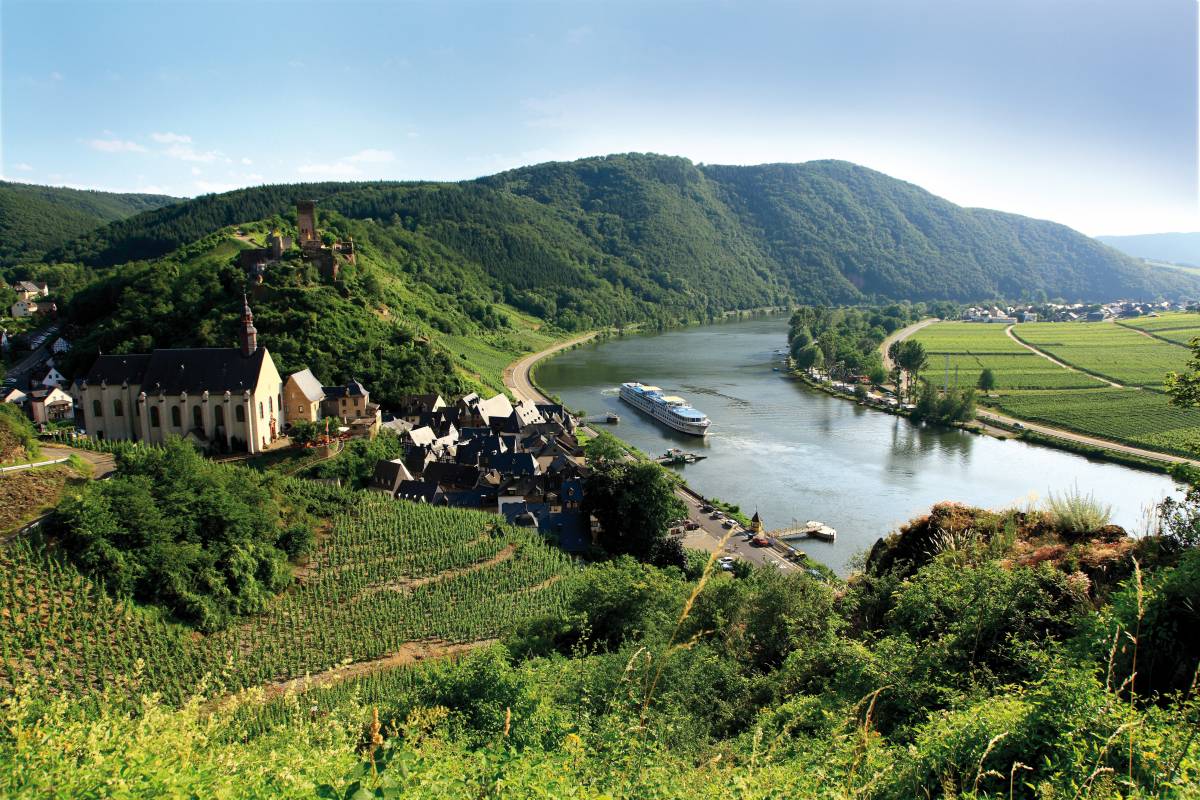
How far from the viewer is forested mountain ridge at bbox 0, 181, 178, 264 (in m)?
90.7

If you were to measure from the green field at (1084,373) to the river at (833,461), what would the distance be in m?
5.01

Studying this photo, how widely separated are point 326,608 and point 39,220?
111m

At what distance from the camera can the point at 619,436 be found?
43.5 m

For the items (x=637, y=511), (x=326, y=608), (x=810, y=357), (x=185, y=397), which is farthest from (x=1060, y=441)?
(x=185, y=397)

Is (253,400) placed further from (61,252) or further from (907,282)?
(907,282)

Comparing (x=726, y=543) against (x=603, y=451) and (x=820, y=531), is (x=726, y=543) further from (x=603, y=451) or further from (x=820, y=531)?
(x=603, y=451)

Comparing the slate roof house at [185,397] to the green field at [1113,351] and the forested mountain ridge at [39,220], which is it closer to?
the green field at [1113,351]

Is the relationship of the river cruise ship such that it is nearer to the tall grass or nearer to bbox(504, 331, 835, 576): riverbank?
bbox(504, 331, 835, 576): riverbank

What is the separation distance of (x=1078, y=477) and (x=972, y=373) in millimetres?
26497

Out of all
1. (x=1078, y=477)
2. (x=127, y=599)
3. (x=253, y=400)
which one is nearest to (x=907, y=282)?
(x=1078, y=477)

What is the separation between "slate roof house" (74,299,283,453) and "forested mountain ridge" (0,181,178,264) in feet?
261

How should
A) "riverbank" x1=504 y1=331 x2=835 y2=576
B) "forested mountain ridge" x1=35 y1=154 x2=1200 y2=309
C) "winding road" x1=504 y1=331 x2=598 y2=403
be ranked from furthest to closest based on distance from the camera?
"forested mountain ridge" x1=35 y1=154 x2=1200 y2=309
"winding road" x1=504 y1=331 x2=598 y2=403
"riverbank" x1=504 y1=331 x2=835 y2=576

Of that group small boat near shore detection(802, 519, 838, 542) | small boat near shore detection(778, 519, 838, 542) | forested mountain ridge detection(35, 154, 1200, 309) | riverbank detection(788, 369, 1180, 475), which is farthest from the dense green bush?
forested mountain ridge detection(35, 154, 1200, 309)

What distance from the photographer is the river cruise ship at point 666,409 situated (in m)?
42.5
